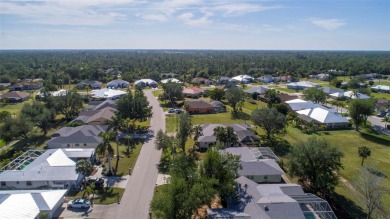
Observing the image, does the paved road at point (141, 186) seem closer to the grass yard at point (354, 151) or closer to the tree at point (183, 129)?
the tree at point (183, 129)

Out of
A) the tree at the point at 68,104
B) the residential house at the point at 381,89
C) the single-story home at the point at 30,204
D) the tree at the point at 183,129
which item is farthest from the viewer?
the residential house at the point at 381,89

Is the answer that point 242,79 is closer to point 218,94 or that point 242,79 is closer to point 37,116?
point 218,94

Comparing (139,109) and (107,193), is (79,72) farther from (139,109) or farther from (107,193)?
(107,193)

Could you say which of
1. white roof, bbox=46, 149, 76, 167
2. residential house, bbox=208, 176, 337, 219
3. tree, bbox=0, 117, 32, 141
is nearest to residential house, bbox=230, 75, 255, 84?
tree, bbox=0, 117, 32, 141

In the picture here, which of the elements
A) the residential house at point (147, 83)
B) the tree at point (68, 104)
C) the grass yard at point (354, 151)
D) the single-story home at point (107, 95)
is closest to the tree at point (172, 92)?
the single-story home at point (107, 95)

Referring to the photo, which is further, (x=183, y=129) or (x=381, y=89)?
(x=381, y=89)

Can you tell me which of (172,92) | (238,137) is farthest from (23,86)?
(238,137)

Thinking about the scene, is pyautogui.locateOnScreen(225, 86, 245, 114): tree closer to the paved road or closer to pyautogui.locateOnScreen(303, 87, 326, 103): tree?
pyautogui.locateOnScreen(303, 87, 326, 103): tree
